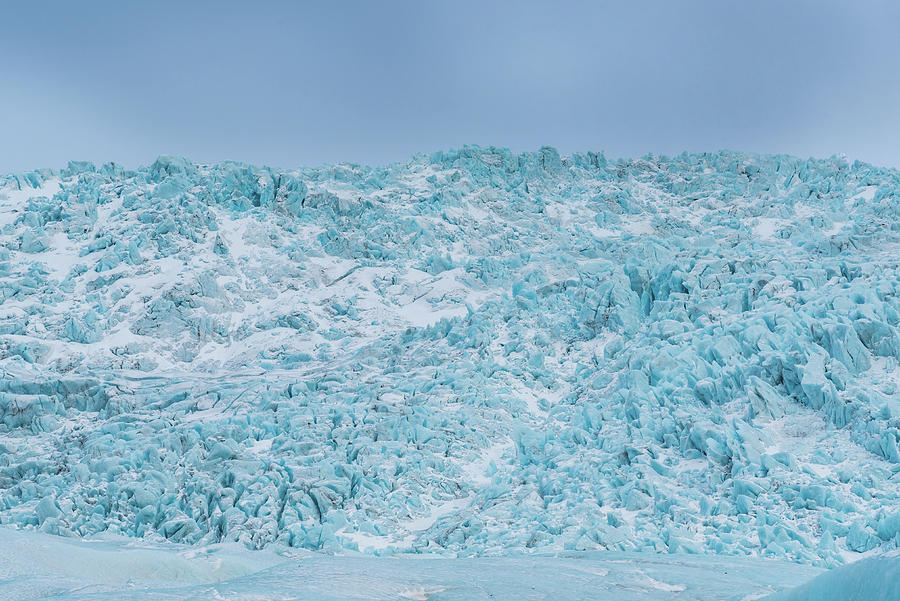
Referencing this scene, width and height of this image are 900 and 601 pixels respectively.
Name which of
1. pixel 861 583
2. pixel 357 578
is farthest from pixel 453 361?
pixel 861 583

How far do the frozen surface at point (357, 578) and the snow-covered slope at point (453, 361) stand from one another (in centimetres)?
608

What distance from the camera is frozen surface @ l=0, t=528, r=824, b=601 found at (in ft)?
17.5

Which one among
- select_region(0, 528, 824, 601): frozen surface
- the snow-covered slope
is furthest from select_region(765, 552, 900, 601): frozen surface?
the snow-covered slope

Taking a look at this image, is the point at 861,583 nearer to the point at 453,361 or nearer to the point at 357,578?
the point at 357,578

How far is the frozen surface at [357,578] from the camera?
5336mm

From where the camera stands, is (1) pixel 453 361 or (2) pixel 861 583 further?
(1) pixel 453 361

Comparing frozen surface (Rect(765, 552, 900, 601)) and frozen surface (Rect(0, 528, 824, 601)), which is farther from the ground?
frozen surface (Rect(765, 552, 900, 601))

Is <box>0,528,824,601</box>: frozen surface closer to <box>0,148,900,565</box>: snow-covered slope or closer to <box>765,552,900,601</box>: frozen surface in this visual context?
<box>765,552,900,601</box>: frozen surface

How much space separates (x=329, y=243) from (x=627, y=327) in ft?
65.6

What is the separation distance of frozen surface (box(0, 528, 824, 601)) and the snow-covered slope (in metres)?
6.08

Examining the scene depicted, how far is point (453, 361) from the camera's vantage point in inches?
991

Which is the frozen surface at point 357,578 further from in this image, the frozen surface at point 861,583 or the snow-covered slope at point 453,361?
the snow-covered slope at point 453,361

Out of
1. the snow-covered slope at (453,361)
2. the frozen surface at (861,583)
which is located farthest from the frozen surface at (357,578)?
the snow-covered slope at (453,361)

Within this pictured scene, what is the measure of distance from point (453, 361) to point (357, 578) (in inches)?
756
